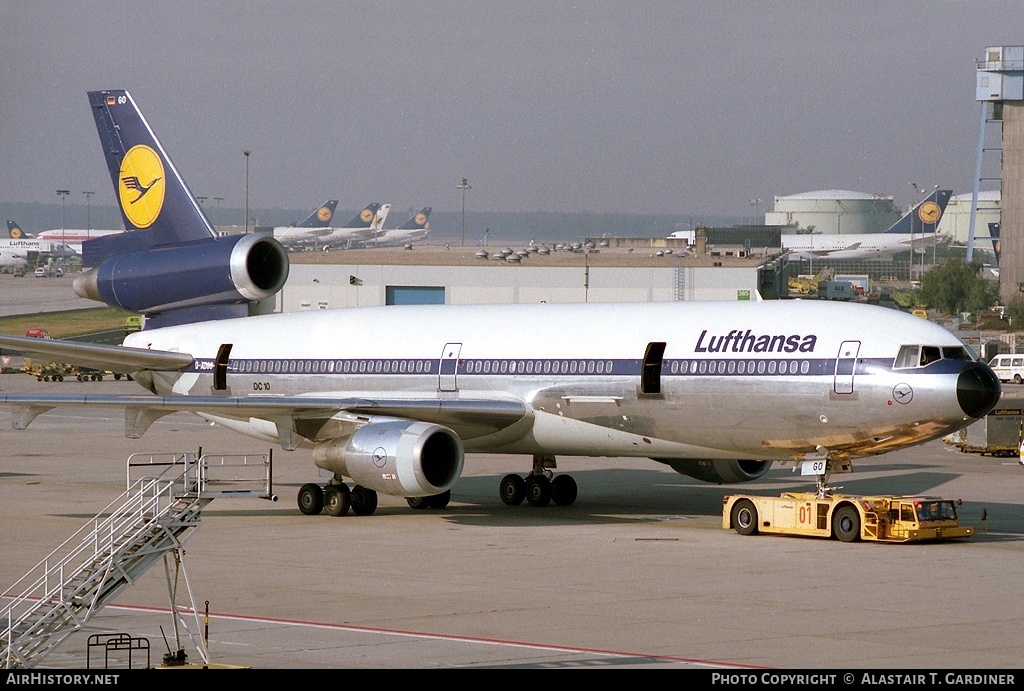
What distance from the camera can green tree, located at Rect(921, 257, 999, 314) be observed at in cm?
13575

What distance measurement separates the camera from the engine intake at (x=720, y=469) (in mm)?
32906

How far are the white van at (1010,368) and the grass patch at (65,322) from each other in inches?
2248

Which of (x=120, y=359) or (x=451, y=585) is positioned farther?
(x=120, y=359)

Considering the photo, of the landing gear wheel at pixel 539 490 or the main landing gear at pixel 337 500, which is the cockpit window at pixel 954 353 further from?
the main landing gear at pixel 337 500

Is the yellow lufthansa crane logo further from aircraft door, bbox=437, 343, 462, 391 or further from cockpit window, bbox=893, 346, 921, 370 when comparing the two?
cockpit window, bbox=893, 346, 921, 370

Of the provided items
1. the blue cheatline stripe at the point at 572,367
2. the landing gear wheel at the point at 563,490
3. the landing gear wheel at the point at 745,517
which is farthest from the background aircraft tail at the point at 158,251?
the landing gear wheel at the point at 745,517

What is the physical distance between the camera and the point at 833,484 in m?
40.1

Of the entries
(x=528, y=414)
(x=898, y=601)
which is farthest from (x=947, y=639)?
(x=528, y=414)

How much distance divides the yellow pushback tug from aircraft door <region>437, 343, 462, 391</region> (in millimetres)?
7656

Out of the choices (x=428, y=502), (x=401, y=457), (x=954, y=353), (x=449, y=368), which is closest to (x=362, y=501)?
(x=428, y=502)

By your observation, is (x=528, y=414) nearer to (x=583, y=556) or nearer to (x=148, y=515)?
(x=583, y=556)

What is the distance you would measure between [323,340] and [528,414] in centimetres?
668

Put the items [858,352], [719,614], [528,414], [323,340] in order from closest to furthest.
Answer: [719,614] → [858,352] → [528,414] → [323,340]

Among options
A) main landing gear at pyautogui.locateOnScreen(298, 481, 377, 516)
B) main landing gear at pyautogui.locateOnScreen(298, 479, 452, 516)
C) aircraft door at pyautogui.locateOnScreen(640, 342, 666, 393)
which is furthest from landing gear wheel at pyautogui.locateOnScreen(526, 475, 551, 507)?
aircraft door at pyautogui.locateOnScreen(640, 342, 666, 393)
